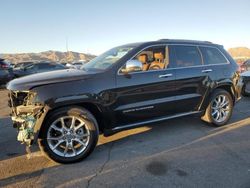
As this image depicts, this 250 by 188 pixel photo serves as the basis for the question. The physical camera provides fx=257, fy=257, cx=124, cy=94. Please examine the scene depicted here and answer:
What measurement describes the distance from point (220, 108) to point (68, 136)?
11.6ft

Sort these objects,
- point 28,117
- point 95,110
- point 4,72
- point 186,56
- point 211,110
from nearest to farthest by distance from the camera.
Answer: point 28,117 < point 95,110 < point 186,56 < point 211,110 < point 4,72

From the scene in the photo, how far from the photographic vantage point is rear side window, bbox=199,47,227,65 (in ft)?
18.3

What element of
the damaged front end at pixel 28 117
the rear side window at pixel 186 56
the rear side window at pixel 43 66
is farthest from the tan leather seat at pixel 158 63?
the rear side window at pixel 43 66

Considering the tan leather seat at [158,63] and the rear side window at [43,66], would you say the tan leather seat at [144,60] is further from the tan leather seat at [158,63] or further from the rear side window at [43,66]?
the rear side window at [43,66]

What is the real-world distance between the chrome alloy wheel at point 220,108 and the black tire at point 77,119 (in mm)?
2915

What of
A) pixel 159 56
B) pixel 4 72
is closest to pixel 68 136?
pixel 159 56

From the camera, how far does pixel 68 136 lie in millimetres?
4047

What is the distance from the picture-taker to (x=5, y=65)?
13531 millimetres

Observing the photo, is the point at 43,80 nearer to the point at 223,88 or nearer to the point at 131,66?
the point at 131,66

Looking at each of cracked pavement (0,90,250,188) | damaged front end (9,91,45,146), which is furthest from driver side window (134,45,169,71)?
damaged front end (9,91,45,146)

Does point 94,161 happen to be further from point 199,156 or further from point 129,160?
point 199,156

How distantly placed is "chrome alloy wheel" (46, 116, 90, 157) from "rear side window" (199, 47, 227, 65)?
3056 millimetres

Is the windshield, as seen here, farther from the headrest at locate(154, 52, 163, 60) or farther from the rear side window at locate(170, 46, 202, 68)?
the rear side window at locate(170, 46, 202, 68)

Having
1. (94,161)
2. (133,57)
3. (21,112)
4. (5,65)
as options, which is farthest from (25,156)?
(5,65)
